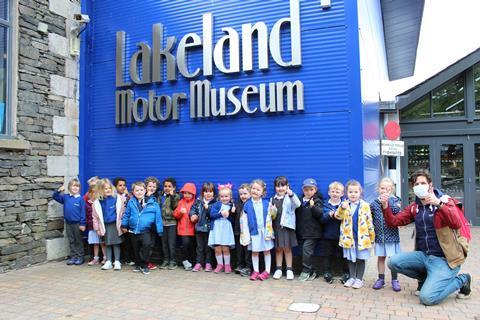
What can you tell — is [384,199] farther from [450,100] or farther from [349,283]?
[450,100]

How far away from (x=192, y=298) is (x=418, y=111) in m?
10.7

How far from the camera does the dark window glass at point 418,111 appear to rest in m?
13.2

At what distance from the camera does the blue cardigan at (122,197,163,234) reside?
6.62m

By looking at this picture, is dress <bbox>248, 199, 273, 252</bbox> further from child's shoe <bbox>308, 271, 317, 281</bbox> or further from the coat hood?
the coat hood

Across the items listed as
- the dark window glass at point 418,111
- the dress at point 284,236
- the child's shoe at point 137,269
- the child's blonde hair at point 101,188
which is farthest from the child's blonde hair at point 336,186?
the dark window glass at point 418,111

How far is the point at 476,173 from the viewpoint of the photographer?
1248 cm

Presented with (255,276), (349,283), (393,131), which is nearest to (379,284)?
(349,283)

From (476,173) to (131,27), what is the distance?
34.3 feet

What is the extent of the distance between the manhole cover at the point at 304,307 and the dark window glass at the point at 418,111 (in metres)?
9.90

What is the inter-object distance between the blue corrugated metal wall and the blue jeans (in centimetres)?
136

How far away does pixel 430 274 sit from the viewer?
16.2 feet

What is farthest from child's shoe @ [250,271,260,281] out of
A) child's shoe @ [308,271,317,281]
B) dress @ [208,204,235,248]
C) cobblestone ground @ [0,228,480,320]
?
child's shoe @ [308,271,317,281]

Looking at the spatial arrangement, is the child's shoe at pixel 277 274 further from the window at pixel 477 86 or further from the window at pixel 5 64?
the window at pixel 477 86

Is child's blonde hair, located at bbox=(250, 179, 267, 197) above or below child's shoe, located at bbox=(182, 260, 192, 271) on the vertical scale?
above
